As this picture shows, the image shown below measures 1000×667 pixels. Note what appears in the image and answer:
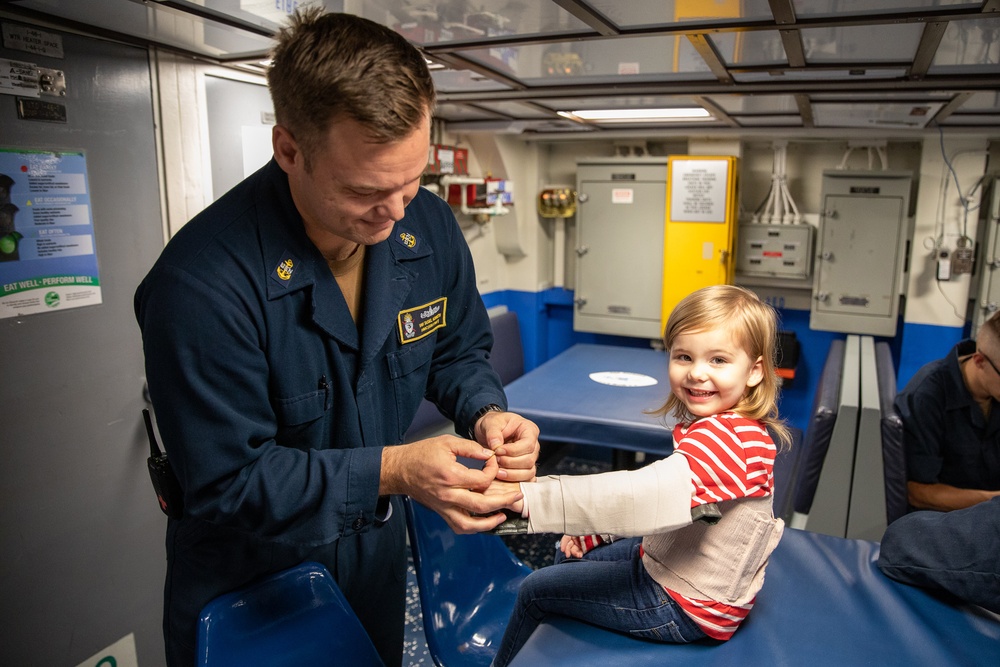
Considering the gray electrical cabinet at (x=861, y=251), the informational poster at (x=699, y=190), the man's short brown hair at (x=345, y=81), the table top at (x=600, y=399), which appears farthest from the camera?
the informational poster at (x=699, y=190)

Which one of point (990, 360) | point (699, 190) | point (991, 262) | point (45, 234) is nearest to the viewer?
point (45, 234)

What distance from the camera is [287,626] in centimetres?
158

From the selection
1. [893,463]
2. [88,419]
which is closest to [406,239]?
[88,419]

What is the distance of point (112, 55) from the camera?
2.27m

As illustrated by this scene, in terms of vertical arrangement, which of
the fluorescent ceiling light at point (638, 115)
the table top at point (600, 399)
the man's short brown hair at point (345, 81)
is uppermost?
the fluorescent ceiling light at point (638, 115)

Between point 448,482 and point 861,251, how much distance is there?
406cm

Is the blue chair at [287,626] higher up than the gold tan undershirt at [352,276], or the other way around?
the gold tan undershirt at [352,276]

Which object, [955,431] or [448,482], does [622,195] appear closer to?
[955,431]

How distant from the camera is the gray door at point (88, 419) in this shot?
2131 millimetres

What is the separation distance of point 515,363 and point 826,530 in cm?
277

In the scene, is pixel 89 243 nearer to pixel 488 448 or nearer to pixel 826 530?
pixel 488 448

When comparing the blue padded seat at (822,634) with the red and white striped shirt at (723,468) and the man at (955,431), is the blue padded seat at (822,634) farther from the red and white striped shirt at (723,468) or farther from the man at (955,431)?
the man at (955,431)

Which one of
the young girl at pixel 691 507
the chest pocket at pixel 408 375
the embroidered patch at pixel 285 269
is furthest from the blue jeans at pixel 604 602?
the embroidered patch at pixel 285 269

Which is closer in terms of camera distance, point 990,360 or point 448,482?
point 448,482
